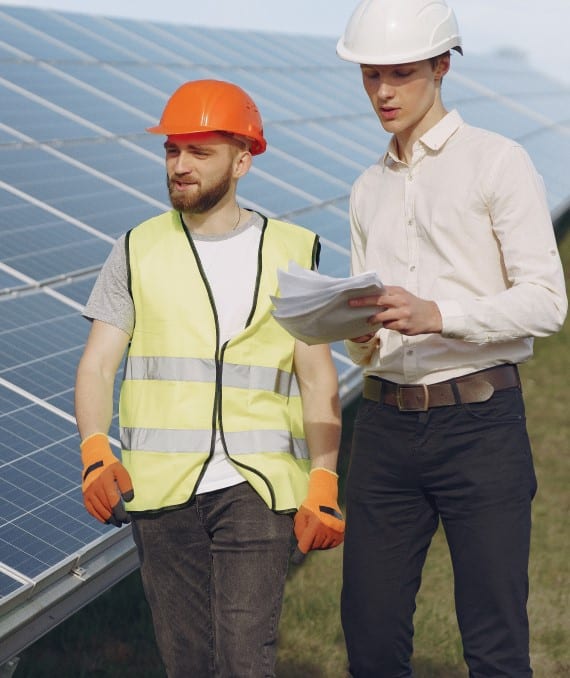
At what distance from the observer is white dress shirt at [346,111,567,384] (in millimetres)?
4156

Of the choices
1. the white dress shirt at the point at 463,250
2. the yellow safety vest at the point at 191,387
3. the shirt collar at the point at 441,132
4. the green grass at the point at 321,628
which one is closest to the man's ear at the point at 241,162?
the yellow safety vest at the point at 191,387

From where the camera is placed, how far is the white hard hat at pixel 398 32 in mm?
4371

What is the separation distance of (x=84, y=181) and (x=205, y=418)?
496 centimetres

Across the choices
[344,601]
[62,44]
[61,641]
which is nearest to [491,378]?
[344,601]

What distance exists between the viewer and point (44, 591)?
451 centimetres

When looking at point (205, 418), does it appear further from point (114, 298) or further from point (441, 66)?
point (441, 66)

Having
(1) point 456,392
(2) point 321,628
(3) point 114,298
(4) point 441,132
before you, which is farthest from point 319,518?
(2) point 321,628

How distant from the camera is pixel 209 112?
438cm

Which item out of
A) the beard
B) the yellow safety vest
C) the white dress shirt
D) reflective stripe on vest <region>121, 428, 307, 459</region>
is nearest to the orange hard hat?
the beard

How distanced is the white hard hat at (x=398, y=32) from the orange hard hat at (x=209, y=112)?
0.38 meters

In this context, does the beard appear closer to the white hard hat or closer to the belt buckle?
the white hard hat

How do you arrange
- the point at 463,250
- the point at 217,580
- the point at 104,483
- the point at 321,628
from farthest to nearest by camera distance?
1. the point at 321,628
2. the point at 463,250
3. the point at 217,580
4. the point at 104,483

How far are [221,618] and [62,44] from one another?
9.63 metres

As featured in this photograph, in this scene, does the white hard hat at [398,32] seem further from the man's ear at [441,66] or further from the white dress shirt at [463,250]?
the white dress shirt at [463,250]
